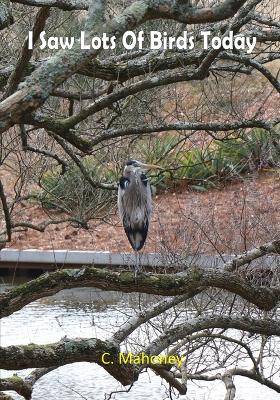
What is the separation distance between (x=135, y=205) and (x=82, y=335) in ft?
17.2

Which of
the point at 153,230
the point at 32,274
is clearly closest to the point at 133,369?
the point at 32,274

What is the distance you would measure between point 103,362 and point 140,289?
0.38 metres

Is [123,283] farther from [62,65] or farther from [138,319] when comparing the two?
[62,65]

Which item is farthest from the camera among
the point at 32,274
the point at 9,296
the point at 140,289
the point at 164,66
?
the point at 32,274

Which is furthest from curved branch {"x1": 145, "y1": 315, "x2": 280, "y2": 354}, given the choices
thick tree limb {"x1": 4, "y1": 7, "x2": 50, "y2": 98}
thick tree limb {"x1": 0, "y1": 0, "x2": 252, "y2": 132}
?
thick tree limb {"x1": 0, "y1": 0, "x2": 252, "y2": 132}

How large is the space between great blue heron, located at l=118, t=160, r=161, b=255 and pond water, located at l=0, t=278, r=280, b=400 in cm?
149

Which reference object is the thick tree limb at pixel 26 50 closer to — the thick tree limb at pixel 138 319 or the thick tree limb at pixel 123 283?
the thick tree limb at pixel 123 283

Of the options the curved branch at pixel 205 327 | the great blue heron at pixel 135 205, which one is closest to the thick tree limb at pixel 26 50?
the curved branch at pixel 205 327

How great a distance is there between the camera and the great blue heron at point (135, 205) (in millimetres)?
6484

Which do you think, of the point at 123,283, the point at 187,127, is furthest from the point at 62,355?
the point at 187,127

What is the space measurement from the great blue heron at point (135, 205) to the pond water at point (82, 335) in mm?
1491

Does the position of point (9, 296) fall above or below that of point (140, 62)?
below

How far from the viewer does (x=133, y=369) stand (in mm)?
3943

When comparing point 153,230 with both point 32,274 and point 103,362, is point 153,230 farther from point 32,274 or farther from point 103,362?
point 103,362
